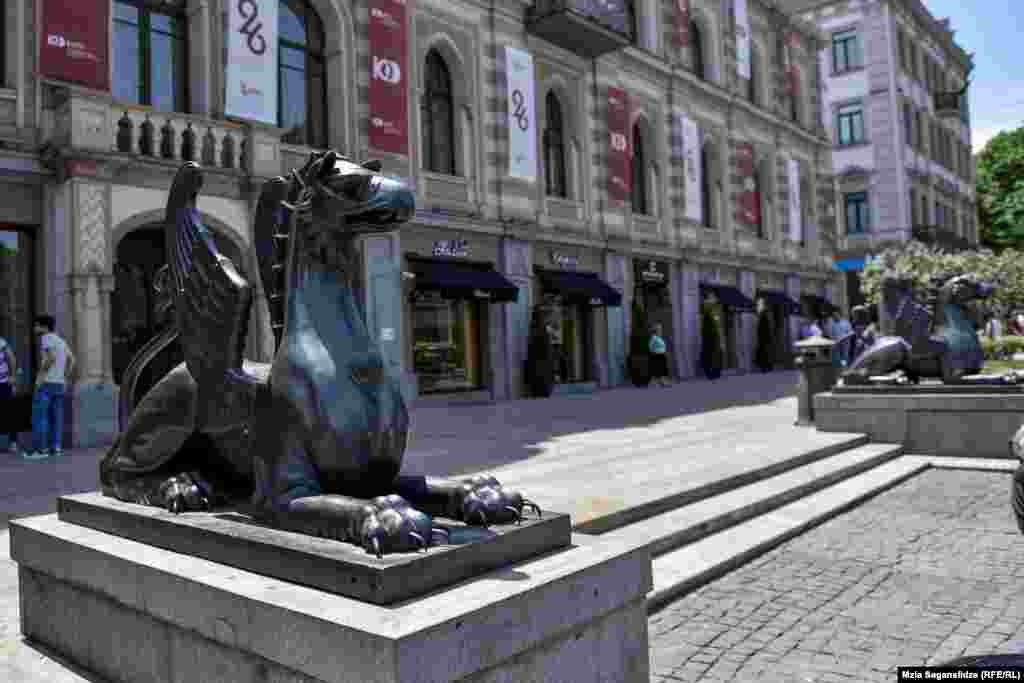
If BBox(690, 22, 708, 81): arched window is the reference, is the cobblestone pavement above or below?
below

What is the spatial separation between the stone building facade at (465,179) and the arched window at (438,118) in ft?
0.22

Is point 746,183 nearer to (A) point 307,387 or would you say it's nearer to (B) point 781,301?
(B) point 781,301

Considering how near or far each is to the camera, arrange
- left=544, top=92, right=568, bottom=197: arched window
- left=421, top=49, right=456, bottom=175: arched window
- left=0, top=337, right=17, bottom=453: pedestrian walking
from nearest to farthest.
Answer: left=0, top=337, right=17, bottom=453: pedestrian walking, left=421, top=49, right=456, bottom=175: arched window, left=544, top=92, right=568, bottom=197: arched window

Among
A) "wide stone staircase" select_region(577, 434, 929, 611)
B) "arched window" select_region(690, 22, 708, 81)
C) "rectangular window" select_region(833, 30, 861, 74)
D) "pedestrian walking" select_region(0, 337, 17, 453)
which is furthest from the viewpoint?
"rectangular window" select_region(833, 30, 861, 74)

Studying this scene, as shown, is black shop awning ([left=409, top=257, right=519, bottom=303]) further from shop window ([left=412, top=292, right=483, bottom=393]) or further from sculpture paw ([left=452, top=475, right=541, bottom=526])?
sculpture paw ([left=452, top=475, right=541, bottom=526])

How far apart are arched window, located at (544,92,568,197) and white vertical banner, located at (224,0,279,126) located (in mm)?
8950

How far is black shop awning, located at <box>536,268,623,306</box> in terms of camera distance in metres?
19.8

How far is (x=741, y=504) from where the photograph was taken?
615 centimetres

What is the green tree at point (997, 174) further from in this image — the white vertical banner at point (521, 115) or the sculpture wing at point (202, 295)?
the sculpture wing at point (202, 295)

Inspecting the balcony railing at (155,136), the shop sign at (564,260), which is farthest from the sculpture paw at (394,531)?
the shop sign at (564,260)

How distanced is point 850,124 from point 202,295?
44847 millimetres

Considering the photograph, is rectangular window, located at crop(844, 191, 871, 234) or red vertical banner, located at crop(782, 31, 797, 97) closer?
red vertical banner, located at crop(782, 31, 797, 97)

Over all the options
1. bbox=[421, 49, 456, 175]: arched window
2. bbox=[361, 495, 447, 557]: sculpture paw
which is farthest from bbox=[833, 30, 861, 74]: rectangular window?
bbox=[361, 495, 447, 557]: sculpture paw

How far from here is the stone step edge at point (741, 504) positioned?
525cm
